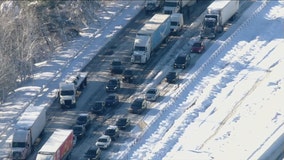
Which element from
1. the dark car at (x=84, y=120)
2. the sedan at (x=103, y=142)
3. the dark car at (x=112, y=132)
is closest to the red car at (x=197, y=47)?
the dark car at (x=84, y=120)

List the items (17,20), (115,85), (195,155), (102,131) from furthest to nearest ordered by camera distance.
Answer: (17,20), (115,85), (102,131), (195,155)

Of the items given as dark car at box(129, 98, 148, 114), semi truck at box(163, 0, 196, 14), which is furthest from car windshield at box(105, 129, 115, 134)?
semi truck at box(163, 0, 196, 14)

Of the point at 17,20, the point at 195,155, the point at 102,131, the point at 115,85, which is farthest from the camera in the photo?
the point at 17,20

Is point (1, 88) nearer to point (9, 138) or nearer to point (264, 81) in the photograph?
point (9, 138)

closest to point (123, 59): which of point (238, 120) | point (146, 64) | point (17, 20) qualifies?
point (146, 64)

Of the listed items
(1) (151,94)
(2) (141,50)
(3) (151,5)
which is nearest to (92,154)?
(1) (151,94)

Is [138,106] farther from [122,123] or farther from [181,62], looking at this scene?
[181,62]

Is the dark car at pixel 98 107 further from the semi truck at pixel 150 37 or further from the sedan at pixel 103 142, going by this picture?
the semi truck at pixel 150 37

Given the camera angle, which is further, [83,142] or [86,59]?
[86,59]
